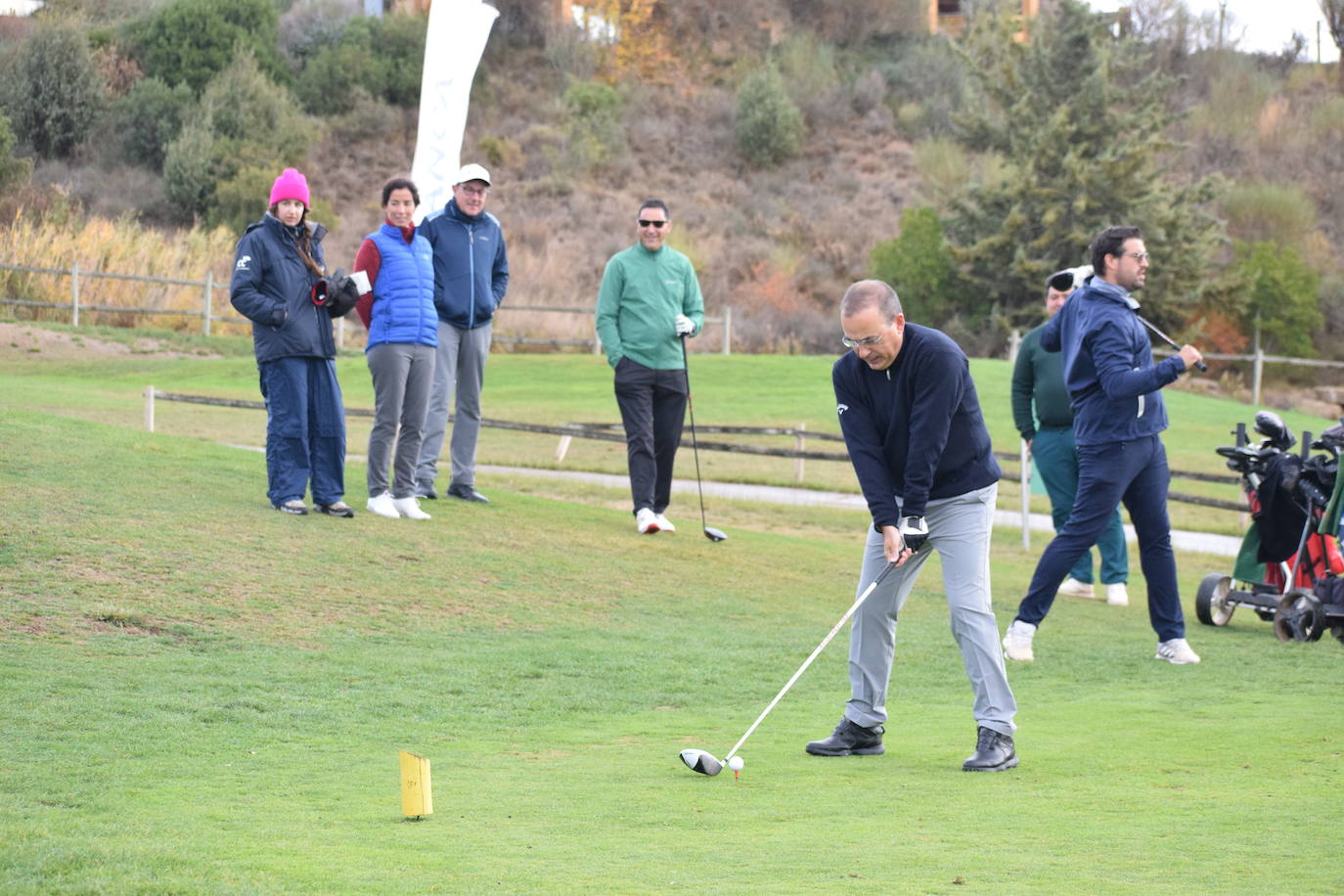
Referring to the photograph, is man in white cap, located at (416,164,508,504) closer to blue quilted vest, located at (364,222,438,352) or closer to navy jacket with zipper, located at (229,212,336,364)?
blue quilted vest, located at (364,222,438,352)

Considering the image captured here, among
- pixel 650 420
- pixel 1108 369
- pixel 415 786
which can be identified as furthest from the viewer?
pixel 650 420

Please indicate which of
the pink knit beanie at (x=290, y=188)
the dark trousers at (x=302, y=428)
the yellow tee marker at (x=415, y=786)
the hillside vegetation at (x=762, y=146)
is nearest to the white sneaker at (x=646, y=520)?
the dark trousers at (x=302, y=428)

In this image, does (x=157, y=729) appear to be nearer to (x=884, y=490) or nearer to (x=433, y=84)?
(x=884, y=490)

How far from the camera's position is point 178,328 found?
37906 millimetres

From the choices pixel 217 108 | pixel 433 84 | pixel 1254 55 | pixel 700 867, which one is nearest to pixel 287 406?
pixel 700 867

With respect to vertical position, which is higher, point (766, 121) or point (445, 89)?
point (766, 121)

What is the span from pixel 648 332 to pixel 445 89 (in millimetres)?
7596

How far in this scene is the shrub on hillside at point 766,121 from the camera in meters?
60.6

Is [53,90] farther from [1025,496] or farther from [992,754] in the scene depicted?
[992,754]

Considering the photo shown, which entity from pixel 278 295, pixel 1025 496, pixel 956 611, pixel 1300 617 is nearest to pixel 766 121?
pixel 1025 496

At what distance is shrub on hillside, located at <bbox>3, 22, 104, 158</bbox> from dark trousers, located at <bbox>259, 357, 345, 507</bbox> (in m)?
31.0

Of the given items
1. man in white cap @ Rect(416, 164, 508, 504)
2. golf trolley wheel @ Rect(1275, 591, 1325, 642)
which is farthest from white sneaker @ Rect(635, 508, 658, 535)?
golf trolley wheel @ Rect(1275, 591, 1325, 642)

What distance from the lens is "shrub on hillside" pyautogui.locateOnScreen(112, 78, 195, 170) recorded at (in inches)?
1892

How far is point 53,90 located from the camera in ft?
138
